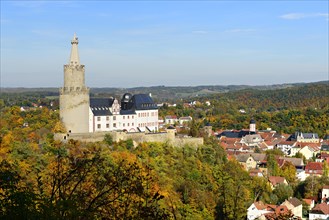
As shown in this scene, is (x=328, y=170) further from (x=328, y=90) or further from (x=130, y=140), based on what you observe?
(x=328, y=90)

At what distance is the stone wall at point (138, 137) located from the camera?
3322 cm

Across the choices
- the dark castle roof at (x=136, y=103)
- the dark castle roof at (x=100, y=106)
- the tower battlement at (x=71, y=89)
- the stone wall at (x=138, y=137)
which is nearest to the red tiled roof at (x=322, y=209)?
the stone wall at (x=138, y=137)

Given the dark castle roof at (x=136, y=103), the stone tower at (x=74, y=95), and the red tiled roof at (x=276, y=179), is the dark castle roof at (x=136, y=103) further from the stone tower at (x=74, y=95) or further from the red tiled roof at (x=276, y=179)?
the red tiled roof at (x=276, y=179)

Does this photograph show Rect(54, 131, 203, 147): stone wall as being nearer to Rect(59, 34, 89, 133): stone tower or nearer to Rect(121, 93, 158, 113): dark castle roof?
Rect(59, 34, 89, 133): stone tower

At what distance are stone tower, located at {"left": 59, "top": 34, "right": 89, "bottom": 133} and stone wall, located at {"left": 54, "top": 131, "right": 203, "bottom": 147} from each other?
57.5 inches

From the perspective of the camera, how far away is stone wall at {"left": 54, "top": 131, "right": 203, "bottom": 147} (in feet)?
109

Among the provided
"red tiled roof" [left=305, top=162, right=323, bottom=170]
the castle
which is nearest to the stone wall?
the castle

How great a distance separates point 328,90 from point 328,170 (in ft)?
277

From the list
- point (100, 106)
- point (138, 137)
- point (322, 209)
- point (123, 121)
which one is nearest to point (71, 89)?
point (100, 106)

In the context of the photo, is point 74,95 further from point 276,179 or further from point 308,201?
point 276,179

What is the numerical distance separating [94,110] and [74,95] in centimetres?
258

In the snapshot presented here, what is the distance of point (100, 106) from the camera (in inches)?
1468

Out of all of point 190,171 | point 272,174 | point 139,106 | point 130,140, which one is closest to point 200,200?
point 190,171

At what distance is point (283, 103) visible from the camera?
134375 mm
